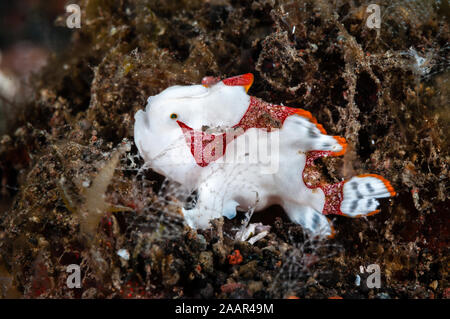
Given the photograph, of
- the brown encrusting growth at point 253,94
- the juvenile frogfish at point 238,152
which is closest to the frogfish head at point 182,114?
the juvenile frogfish at point 238,152

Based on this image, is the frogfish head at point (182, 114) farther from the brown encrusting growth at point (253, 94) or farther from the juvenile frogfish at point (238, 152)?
the brown encrusting growth at point (253, 94)

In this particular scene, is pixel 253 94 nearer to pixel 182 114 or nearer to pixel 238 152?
pixel 238 152

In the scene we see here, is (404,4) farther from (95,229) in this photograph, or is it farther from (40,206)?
(40,206)

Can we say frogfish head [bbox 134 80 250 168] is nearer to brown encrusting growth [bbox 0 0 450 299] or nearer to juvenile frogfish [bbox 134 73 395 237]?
juvenile frogfish [bbox 134 73 395 237]

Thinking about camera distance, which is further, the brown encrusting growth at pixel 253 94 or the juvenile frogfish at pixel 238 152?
the juvenile frogfish at pixel 238 152

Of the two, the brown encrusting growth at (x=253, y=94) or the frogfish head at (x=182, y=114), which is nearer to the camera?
the brown encrusting growth at (x=253, y=94)

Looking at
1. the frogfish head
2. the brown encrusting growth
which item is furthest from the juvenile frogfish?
the brown encrusting growth
